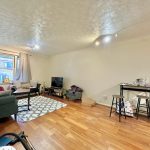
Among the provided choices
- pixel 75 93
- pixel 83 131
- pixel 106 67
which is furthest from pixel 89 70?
pixel 83 131

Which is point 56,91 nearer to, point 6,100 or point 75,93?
point 75,93

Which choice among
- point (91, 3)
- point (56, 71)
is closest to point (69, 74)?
point (56, 71)

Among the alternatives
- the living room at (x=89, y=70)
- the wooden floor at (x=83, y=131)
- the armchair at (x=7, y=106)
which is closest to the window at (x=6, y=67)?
the living room at (x=89, y=70)

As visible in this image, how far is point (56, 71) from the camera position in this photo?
20.3 ft

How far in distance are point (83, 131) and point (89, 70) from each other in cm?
→ 279

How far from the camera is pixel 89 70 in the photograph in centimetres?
473

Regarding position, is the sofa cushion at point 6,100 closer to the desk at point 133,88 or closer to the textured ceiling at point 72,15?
the textured ceiling at point 72,15

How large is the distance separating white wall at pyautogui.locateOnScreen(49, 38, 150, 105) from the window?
238 cm

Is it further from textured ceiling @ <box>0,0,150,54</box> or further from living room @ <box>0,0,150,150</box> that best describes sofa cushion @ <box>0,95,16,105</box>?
textured ceiling @ <box>0,0,150,54</box>

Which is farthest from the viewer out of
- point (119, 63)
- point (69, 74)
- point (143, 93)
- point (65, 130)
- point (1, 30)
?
point (69, 74)

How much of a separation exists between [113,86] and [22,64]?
415 cm

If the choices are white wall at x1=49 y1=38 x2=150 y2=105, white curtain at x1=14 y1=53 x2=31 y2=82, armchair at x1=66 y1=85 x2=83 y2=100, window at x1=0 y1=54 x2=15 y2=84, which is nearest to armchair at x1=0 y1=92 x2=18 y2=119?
armchair at x1=66 y1=85 x2=83 y2=100

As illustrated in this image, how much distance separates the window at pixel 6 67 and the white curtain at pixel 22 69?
0.66ft

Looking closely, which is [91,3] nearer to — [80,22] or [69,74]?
[80,22]
